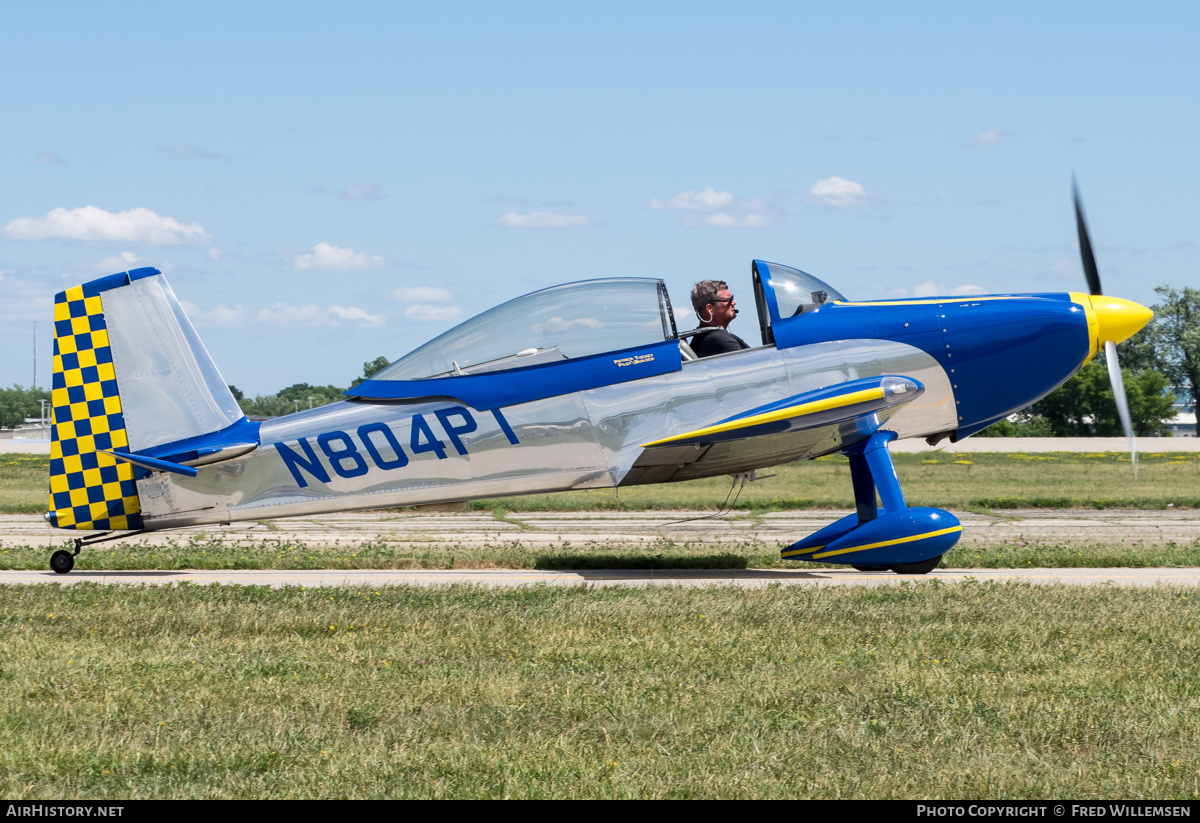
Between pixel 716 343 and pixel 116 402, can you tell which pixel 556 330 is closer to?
pixel 716 343

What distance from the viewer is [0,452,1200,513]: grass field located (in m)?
22.0

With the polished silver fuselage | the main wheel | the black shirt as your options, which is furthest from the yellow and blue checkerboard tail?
the black shirt

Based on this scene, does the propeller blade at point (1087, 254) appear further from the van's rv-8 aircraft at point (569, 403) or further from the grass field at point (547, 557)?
the grass field at point (547, 557)

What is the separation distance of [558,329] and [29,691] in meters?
5.89

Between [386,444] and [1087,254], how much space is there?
7.91 m

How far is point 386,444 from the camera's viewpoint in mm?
10398

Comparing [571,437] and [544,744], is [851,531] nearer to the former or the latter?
[571,437]

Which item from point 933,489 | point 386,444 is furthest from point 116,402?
point 933,489

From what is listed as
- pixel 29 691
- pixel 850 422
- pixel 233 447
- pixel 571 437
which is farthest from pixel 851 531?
pixel 29 691

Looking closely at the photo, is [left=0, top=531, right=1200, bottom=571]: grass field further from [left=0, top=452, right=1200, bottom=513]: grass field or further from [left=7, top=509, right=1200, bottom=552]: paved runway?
[left=0, top=452, right=1200, bottom=513]: grass field

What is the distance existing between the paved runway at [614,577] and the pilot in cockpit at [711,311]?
238 centimetres

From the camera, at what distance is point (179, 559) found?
40.4 ft

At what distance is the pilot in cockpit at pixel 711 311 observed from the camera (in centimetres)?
1073

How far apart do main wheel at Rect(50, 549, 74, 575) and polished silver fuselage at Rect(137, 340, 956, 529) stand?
7.55 ft
